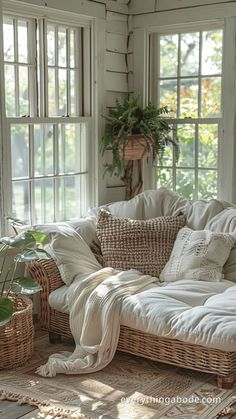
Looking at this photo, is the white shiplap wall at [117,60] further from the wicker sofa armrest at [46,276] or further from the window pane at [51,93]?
the wicker sofa armrest at [46,276]

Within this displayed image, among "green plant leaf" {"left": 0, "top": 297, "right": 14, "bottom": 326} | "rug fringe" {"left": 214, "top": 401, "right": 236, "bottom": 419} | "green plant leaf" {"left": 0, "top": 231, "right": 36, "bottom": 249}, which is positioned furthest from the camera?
"green plant leaf" {"left": 0, "top": 231, "right": 36, "bottom": 249}

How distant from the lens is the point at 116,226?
4.07 m

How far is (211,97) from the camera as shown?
181 inches

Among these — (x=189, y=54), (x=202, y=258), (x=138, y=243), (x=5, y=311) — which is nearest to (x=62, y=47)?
(x=189, y=54)

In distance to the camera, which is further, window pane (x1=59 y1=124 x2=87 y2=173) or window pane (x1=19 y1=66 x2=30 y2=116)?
window pane (x1=59 y1=124 x2=87 y2=173)

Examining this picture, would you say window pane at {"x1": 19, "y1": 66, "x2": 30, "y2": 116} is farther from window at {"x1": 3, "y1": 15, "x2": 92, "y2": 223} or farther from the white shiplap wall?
the white shiplap wall

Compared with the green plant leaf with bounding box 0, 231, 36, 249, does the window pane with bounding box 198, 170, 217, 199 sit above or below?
above

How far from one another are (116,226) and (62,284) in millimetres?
537

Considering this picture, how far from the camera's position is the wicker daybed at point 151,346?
3104mm

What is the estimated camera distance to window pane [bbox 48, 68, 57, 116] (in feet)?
14.5

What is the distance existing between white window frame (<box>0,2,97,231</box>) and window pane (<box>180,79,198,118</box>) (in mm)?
697

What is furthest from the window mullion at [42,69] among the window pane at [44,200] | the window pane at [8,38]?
the window pane at [44,200]

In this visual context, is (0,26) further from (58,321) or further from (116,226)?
(58,321)

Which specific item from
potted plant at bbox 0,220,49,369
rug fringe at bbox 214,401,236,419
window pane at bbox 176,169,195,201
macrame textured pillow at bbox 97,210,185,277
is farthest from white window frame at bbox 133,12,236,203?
rug fringe at bbox 214,401,236,419
